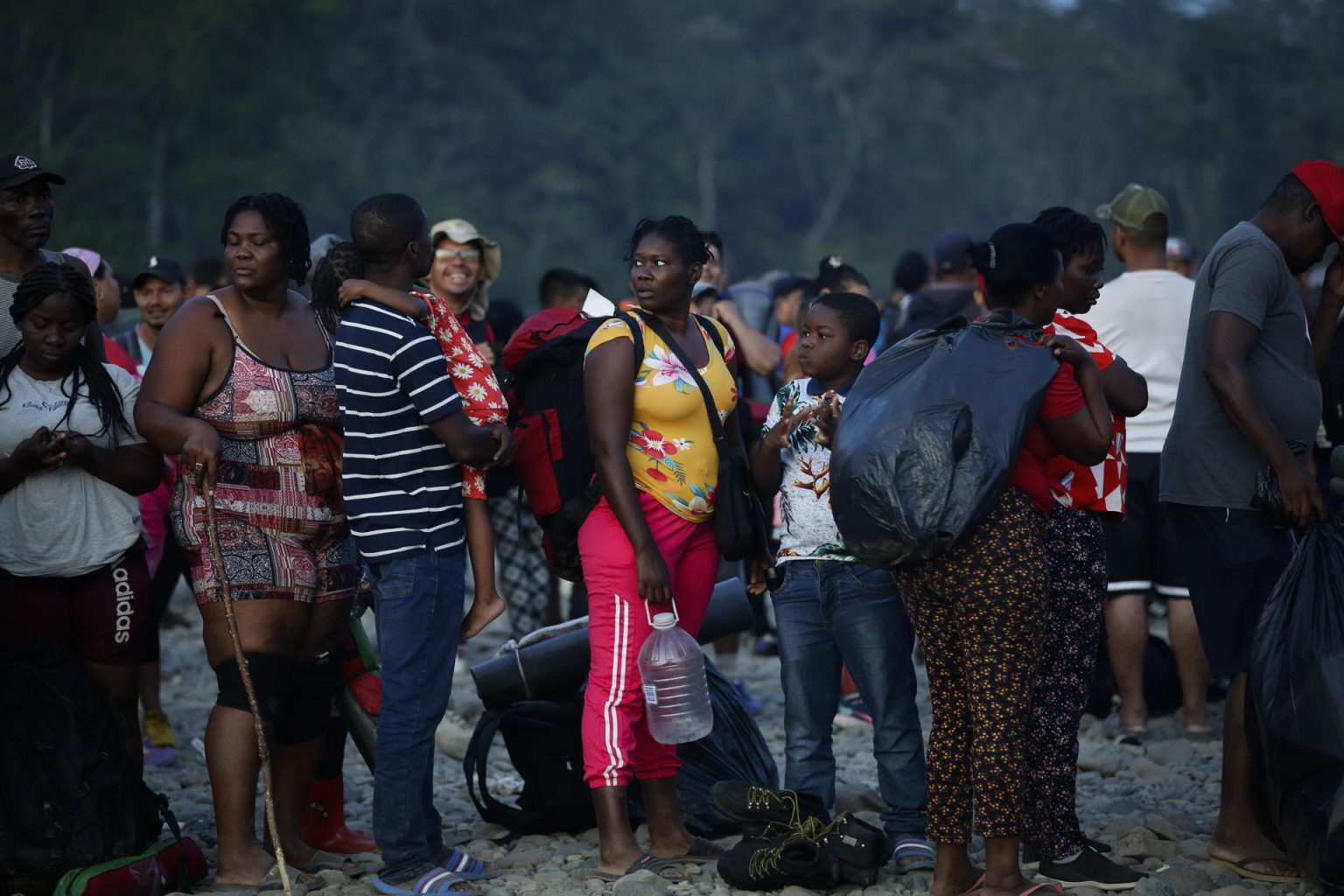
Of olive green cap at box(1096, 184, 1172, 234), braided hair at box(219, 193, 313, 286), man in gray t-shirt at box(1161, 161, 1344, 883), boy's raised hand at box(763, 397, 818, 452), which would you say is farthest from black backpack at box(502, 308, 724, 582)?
olive green cap at box(1096, 184, 1172, 234)

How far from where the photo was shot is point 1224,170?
144 ft

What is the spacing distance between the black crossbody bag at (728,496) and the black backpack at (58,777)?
6.37 feet

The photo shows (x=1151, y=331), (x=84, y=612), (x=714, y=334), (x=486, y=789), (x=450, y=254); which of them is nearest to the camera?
(x=84, y=612)

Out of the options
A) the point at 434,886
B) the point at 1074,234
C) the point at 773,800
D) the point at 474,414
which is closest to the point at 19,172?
the point at 474,414

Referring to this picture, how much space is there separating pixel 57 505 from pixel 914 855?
113 inches

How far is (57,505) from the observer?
4.86 metres

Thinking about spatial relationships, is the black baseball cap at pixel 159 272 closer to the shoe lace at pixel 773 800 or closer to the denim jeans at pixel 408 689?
the denim jeans at pixel 408 689

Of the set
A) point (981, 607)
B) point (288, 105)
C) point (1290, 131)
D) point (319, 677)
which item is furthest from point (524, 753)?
point (1290, 131)

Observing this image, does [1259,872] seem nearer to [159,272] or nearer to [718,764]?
[718,764]

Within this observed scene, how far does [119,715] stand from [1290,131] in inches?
1639

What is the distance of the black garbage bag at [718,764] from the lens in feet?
17.7

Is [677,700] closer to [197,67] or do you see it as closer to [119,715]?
[119,715]

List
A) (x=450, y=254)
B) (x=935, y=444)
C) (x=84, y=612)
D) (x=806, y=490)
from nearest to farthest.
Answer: (x=935, y=444) → (x=84, y=612) → (x=806, y=490) → (x=450, y=254)

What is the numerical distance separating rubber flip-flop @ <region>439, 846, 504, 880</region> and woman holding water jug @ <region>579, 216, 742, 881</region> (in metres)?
0.37
